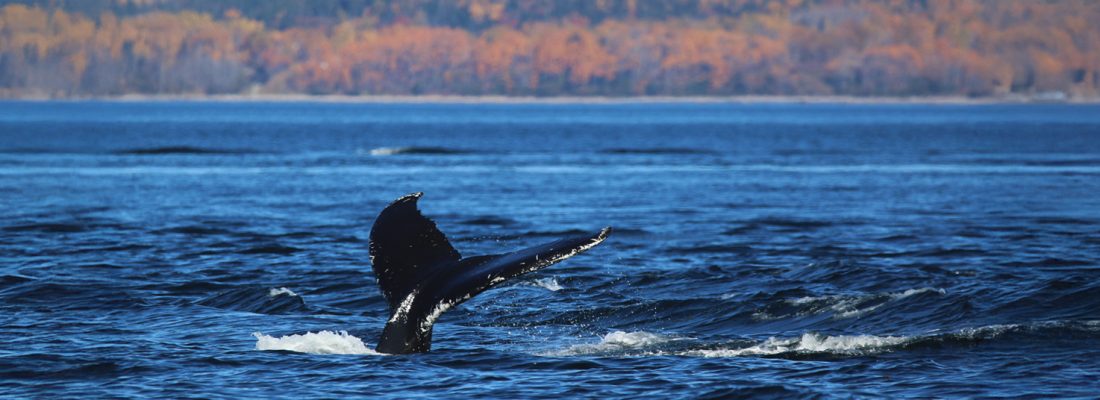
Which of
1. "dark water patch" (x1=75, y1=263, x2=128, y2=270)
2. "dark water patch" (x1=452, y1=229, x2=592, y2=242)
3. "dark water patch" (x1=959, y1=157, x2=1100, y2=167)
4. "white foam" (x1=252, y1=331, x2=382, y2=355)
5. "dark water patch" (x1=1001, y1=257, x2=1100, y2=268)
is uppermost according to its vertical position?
"white foam" (x1=252, y1=331, x2=382, y2=355)

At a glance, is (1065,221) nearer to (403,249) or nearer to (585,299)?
(585,299)

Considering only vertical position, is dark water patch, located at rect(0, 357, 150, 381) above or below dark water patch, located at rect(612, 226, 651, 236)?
above

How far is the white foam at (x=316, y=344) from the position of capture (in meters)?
15.4

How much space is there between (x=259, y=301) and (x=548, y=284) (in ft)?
14.8

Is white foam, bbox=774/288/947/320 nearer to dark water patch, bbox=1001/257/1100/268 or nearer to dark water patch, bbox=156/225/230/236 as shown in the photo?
dark water patch, bbox=1001/257/1100/268

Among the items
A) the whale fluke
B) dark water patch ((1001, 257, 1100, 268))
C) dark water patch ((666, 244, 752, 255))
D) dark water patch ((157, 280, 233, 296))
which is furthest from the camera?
dark water patch ((666, 244, 752, 255))

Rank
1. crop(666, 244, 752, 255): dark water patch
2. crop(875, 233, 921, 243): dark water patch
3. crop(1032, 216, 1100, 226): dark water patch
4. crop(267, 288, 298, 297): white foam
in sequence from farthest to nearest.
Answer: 1. crop(1032, 216, 1100, 226): dark water patch
2. crop(875, 233, 921, 243): dark water patch
3. crop(666, 244, 752, 255): dark water patch
4. crop(267, 288, 298, 297): white foam

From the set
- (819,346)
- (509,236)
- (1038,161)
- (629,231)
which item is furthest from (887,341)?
(1038,161)

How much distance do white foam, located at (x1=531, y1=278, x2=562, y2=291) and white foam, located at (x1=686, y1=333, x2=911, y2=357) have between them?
568 cm

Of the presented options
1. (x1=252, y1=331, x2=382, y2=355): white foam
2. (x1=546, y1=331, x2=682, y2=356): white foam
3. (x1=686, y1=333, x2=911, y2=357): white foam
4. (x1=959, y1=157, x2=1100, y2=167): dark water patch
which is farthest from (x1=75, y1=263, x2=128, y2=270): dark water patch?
(x1=959, y1=157, x2=1100, y2=167): dark water patch

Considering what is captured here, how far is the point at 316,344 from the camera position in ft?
51.5

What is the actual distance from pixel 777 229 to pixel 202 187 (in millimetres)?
24187

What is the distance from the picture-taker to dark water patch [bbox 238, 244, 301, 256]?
86.4 ft

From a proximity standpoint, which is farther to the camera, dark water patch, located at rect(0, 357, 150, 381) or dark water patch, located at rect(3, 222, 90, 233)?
dark water patch, located at rect(3, 222, 90, 233)
